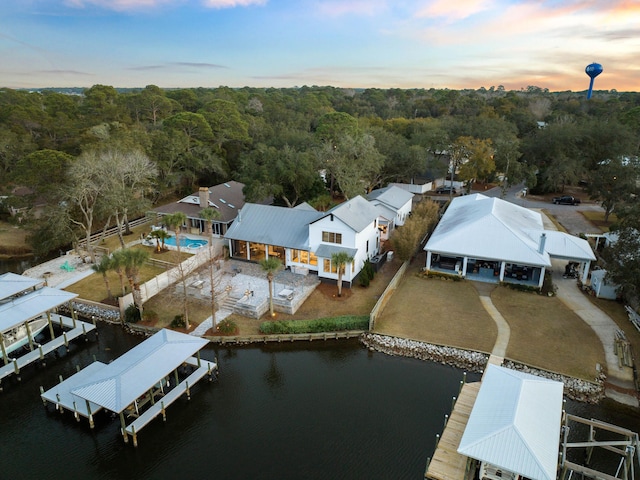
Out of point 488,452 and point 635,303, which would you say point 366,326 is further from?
point 635,303

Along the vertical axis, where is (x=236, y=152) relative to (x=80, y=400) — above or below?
above

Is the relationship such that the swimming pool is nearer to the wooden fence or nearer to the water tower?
the wooden fence

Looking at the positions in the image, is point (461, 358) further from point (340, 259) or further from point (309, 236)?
point (309, 236)

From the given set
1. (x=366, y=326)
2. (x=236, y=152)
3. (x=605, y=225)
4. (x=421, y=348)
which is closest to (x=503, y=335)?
(x=421, y=348)

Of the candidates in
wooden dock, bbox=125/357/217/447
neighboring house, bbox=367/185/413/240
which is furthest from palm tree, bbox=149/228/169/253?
neighboring house, bbox=367/185/413/240

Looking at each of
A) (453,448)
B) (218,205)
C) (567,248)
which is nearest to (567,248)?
(567,248)

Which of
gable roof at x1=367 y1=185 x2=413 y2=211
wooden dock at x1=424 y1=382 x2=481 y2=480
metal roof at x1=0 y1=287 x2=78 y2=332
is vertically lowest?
wooden dock at x1=424 y1=382 x2=481 y2=480
